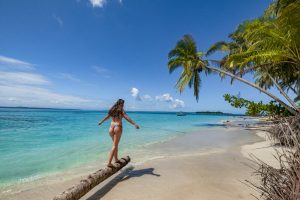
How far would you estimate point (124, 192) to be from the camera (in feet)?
13.8

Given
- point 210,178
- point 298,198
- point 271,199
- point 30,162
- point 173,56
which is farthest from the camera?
point 173,56

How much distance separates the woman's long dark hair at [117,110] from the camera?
523 cm

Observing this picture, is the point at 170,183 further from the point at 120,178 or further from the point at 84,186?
the point at 84,186

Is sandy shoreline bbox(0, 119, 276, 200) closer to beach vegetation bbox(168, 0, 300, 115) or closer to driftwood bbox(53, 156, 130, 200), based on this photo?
driftwood bbox(53, 156, 130, 200)

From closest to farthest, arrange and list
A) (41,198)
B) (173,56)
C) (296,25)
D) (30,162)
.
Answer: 1. (41,198)
2. (30,162)
3. (296,25)
4. (173,56)

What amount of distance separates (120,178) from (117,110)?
65.9 inches

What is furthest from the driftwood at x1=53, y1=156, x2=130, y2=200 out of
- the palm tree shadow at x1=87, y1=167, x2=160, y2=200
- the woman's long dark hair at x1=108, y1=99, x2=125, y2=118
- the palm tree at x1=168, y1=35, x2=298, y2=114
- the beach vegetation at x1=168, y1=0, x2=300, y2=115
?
the palm tree at x1=168, y1=35, x2=298, y2=114

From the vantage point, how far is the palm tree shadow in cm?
409

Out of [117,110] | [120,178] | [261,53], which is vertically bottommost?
[120,178]

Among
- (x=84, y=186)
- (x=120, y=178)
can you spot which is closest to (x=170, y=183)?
(x=120, y=178)

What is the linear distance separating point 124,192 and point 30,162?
4794 millimetres

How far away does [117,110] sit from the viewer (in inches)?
207

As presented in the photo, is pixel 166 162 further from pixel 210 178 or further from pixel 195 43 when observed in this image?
pixel 195 43

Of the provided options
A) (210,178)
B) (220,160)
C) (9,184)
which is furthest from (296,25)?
(9,184)
